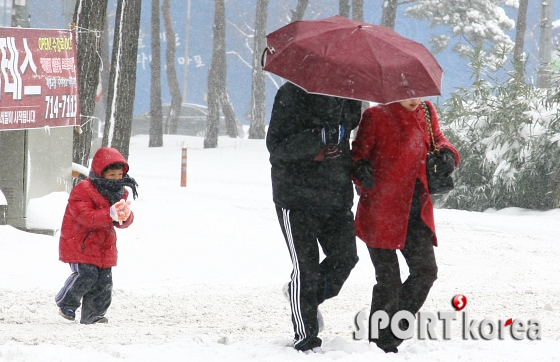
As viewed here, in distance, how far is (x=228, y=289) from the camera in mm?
7762

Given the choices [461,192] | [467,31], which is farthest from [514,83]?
[467,31]

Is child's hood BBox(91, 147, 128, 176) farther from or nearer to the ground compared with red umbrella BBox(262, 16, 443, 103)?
nearer to the ground

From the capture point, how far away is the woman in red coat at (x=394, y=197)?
15.6 feet

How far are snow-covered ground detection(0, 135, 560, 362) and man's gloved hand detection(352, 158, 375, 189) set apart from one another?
3.05 feet

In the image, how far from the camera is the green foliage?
1329cm

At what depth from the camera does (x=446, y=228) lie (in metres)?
11.9

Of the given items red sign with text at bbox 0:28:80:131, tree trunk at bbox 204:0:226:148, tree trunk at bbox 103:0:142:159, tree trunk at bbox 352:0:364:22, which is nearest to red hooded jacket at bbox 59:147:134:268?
red sign with text at bbox 0:28:80:131

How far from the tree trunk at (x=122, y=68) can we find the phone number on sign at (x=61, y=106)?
10.2ft

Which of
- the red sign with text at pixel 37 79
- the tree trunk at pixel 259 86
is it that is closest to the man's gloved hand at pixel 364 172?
the red sign with text at pixel 37 79

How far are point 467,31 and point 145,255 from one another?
27036 millimetres

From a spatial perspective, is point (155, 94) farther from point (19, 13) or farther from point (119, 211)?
point (119, 211)

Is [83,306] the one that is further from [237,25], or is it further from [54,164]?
[237,25]

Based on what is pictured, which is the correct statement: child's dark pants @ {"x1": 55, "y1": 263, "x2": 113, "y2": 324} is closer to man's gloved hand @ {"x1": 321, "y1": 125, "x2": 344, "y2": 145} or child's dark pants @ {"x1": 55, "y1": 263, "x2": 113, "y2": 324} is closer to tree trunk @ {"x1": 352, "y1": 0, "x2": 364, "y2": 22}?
man's gloved hand @ {"x1": 321, "y1": 125, "x2": 344, "y2": 145}

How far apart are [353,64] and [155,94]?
2897 centimetres
